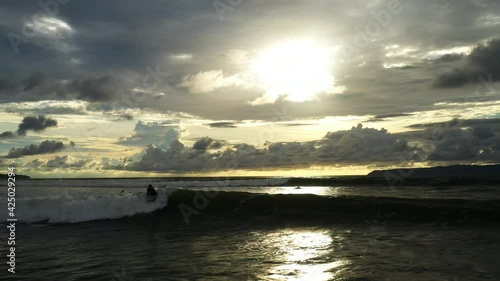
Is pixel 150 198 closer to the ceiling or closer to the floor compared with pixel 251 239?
closer to the ceiling

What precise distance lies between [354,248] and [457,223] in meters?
9.28

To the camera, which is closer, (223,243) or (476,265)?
(476,265)

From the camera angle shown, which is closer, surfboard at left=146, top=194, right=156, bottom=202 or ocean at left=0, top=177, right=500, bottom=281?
ocean at left=0, top=177, right=500, bottom=281

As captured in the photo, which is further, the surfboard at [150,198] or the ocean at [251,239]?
the surfboard at [150,198]

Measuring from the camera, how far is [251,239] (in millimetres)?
16906

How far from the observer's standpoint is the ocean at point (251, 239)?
11.2 metres

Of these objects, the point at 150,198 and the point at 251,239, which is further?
the point at 150,198

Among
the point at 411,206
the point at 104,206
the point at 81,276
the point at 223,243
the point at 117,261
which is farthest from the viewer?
the point at 104,206

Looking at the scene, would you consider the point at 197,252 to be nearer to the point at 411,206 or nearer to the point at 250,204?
the point at 250,204

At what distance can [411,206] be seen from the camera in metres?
24.5

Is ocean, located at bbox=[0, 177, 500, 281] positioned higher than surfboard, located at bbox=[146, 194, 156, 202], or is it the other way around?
surfboard, located at bbox=[146, 194, 156, 202]

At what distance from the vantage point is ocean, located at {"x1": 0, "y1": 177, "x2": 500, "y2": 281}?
11203 mm

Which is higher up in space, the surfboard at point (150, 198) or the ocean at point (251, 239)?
the surfboard at point (150, 198)

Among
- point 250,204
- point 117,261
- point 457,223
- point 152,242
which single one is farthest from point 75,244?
point 457,223
